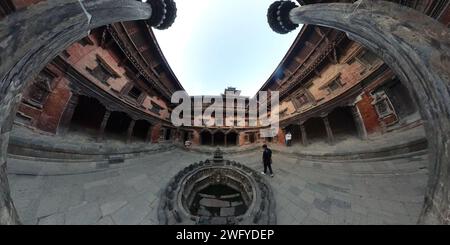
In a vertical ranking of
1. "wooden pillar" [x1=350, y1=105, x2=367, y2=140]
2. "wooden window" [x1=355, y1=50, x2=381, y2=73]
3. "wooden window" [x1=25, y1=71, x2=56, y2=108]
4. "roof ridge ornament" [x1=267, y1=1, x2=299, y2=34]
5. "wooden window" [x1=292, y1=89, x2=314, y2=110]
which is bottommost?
"wooden pillar" [x1=350, y1=105, x2=367, y2=140]

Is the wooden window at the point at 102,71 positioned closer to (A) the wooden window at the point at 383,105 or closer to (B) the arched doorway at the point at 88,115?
(B) the arched doorway at the point at 88,115

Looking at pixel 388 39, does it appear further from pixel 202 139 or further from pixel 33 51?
pixel 202 139

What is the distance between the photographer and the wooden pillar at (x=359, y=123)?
742 centimetres

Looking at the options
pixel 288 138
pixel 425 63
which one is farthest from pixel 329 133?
pixel 425 63

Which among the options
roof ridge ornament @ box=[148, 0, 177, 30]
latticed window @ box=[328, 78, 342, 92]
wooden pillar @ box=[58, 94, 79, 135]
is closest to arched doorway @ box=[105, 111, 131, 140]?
wooden pillar @ box=[58, 94, 79, 135]

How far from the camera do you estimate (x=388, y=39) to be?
2018mm

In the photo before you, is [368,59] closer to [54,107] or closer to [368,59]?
[368,59]

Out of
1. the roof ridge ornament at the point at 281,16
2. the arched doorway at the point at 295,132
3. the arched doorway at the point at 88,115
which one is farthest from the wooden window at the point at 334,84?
the arched doorway at the point at 88,115

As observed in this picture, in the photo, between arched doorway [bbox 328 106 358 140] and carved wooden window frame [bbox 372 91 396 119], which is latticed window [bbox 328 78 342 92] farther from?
carved wooden window frame [bbox 372 91 396 119]

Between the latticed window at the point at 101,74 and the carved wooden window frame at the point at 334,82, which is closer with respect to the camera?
the latticed window at the point at 101,74

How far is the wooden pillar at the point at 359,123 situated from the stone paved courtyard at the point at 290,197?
9.31ft

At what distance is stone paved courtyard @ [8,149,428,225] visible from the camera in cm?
309

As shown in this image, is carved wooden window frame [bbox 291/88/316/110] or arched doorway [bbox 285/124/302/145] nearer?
carved wooden window frame [bbox 291/88/316/110]

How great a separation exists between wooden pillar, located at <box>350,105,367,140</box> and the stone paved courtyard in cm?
284
